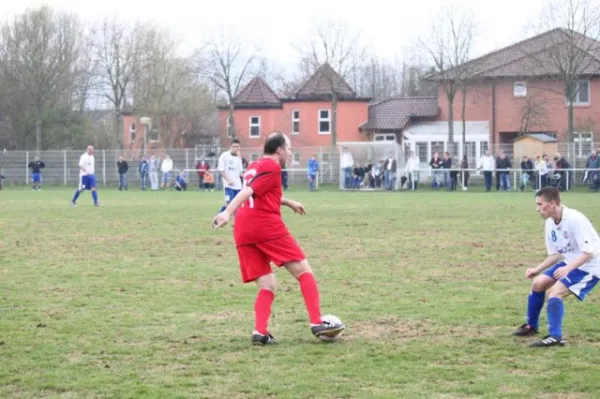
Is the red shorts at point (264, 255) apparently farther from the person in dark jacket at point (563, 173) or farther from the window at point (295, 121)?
the window at point (295, 121)

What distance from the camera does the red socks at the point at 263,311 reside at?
837 cm

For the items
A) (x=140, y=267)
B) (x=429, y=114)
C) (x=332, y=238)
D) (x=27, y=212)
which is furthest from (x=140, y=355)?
(x=429, y=114)

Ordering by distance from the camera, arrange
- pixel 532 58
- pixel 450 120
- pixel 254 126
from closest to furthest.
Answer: pixel 532 58
pixel 450 120
pixel 254 126

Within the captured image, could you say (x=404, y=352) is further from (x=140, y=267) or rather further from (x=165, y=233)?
(x=165, y=233)

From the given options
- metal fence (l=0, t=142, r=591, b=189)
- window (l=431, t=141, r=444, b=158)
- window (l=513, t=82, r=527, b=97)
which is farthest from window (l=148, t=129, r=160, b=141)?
window (l=513, t=82, r=527, b=97)

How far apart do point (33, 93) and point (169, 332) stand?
5593 centimetres

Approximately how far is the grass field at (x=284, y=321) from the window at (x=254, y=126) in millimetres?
51394

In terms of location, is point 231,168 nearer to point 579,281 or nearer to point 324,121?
point 579,281

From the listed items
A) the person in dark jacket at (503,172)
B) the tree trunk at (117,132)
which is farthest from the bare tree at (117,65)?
the person in dark jacket at (503,172)

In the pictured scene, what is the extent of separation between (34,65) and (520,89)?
3090 centimetres

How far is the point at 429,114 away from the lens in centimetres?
6334

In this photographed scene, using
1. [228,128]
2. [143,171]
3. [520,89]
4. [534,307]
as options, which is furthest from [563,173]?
[534,307]

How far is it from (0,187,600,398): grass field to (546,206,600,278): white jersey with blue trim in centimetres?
A: 73

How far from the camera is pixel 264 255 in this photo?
8602 millimetres
